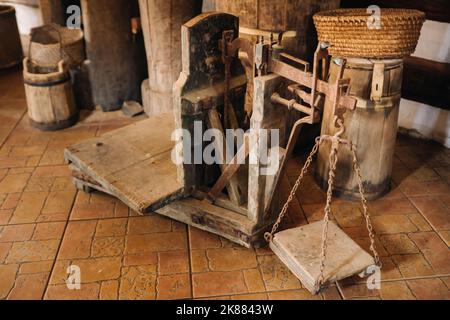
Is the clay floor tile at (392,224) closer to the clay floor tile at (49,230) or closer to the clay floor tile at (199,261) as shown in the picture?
the clay floor tile at (199,261)

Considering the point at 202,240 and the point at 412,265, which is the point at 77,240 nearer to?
the point at 202,240

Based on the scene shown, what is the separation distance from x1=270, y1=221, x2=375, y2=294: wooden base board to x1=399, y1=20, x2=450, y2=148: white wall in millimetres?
2213

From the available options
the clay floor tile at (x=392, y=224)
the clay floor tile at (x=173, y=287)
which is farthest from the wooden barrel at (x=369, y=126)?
the clay floor tile at (x=173, y=287)

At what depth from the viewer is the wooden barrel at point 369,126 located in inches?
132

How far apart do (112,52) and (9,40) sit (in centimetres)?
243

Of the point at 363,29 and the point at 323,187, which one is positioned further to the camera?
the point at 323,187

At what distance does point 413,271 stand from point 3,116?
15.3 ft

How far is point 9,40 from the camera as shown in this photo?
6617 mm

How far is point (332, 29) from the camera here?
10.8 ft

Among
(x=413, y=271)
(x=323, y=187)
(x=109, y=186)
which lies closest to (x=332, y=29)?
(x=323, y=187)
